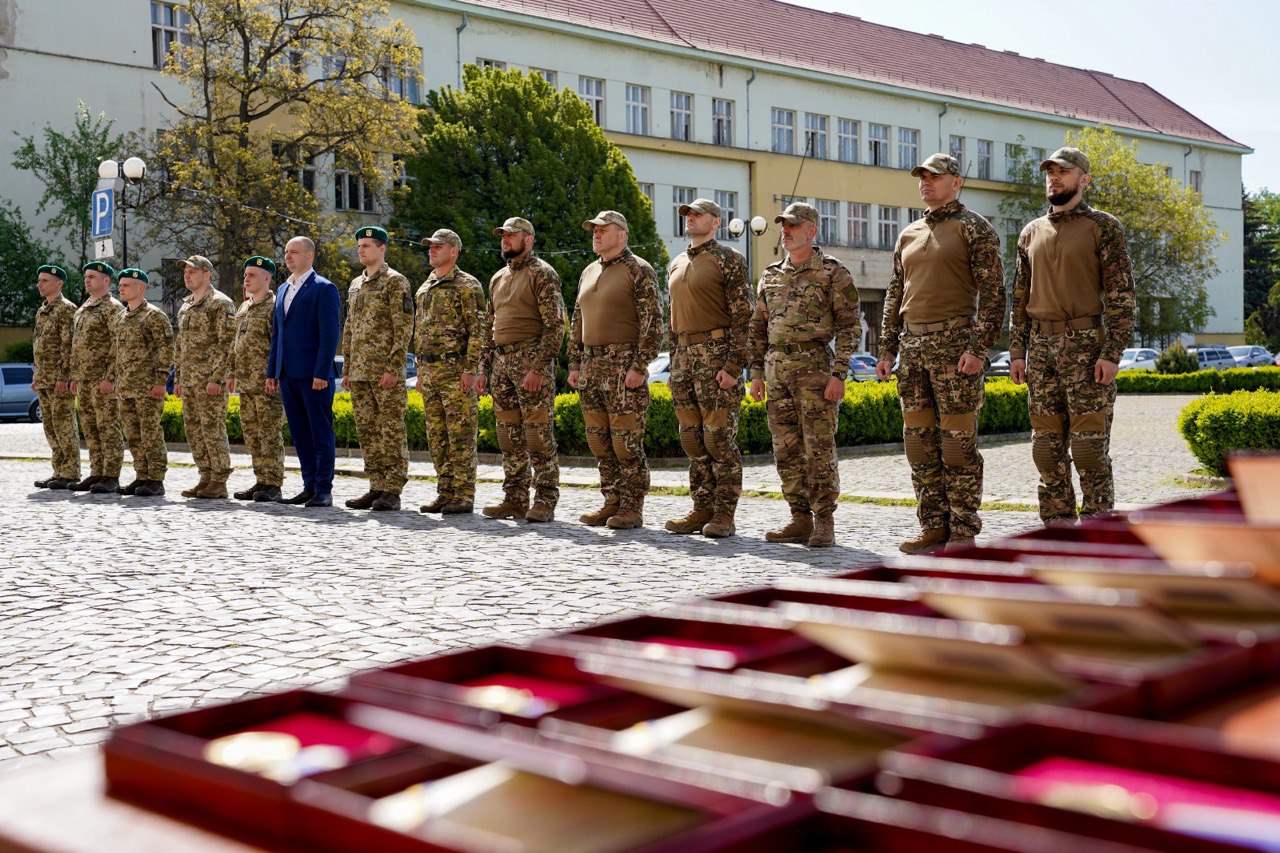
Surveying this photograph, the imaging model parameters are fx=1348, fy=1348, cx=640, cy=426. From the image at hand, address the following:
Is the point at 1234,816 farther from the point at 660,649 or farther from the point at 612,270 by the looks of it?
the point at 612,270

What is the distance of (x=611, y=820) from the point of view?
0.93m

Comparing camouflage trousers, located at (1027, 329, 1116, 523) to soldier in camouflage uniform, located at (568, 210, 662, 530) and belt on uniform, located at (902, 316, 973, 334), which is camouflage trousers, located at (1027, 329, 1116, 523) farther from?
soldier in camouflage uniform, located at (568, 210, 662, 530)

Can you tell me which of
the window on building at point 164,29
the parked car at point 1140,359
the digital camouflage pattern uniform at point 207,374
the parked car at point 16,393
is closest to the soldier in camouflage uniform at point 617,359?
the digital camouflage pattern uniform at point 207,374

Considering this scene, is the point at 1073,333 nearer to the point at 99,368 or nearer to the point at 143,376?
the point at 143,376

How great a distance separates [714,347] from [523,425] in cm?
195

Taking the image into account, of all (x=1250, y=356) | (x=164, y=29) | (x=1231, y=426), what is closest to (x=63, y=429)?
(x=1231, y=426)

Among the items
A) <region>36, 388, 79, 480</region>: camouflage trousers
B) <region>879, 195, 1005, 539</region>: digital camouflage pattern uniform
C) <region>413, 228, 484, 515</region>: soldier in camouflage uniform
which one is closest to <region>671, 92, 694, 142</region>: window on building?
<region>36, 388, 79, 480</region>: camouflage trousers

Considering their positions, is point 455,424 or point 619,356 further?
point 455,424

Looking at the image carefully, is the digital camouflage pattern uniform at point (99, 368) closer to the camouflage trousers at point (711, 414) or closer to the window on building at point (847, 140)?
the camouflage trousers at point (711, 414)

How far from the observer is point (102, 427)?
13508mm

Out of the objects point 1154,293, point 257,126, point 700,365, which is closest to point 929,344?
point 700,365

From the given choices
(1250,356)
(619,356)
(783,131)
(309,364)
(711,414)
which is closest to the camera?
(711,414)

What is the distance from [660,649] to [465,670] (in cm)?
21

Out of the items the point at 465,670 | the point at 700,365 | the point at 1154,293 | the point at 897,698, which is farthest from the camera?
the point at 1154,293
